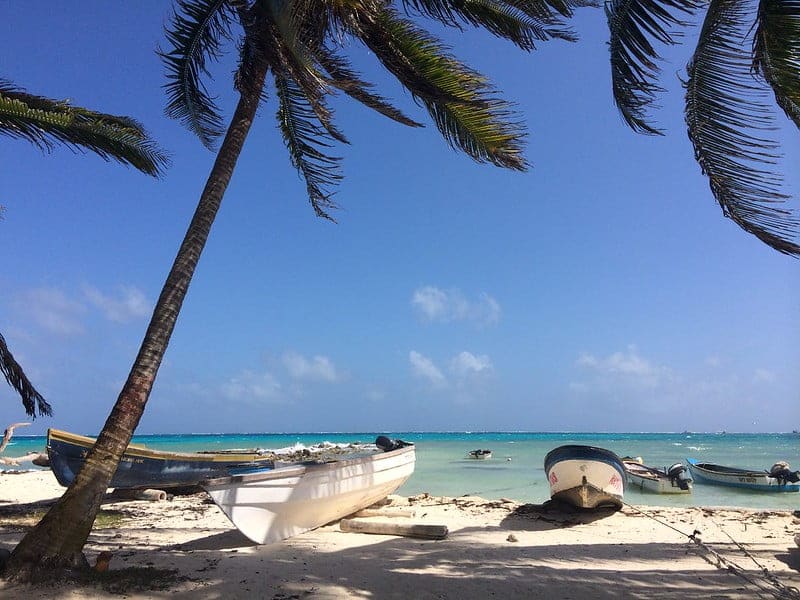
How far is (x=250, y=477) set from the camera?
6793 millimetres

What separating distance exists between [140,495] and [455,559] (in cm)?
896

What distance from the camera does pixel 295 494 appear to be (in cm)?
744

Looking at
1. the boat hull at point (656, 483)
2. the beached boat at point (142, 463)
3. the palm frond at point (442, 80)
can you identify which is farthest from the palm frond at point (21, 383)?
the boat hull at point (656, 483)

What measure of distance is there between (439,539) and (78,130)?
8.27m

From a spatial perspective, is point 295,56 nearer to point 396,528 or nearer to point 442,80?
point 442,80

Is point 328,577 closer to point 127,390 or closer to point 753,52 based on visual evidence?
point 127,390

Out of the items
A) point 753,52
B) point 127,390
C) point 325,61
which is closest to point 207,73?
point 325,61

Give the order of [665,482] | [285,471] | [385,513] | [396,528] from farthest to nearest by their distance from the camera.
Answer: [665,482]
[385,513]
[396,528]
[285,471]

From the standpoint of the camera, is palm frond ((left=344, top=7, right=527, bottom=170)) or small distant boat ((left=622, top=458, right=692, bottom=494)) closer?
palm frond ((left=344, top=7, right=527, bottom=170))

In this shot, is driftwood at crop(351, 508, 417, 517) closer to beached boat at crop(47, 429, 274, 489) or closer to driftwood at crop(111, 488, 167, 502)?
beached boat at crop(47, 429, 274, 489)

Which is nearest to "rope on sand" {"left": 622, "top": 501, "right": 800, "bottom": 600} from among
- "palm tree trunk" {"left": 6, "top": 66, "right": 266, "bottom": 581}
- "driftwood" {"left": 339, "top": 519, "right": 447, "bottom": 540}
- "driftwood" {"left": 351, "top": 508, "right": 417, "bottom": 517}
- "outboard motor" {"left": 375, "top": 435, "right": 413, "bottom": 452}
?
"driftwood" {"left": 339, "top": 519, "right": 447, "bottom": 540}

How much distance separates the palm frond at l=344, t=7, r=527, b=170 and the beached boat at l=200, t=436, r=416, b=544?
17.1ft

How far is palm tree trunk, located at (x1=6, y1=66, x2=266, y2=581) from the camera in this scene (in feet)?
14.8

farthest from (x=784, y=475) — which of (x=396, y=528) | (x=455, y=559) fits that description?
(x=455, y=559)
